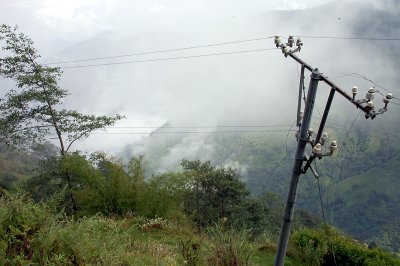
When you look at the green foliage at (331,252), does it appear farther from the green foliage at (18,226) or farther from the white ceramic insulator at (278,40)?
the green foliage at (18,226)

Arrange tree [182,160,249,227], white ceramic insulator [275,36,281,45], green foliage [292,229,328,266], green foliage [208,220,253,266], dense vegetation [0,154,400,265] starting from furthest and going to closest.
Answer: tree [182,160,249,227]
green foliage [292,229,328,266]
white ceramic insulator [275,36,281,45]
green foliage [208,220,253,266]
dense vegetation [0,154,400,265]

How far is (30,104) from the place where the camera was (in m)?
24.8

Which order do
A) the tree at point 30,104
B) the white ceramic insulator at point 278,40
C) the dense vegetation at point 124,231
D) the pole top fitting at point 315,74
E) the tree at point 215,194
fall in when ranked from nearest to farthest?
the dense vegetation at point 124,231, the pole top fitting at point 315,74, the white ceramic insulator at point 278,40, the tree at point 30,104, the tree at point 215,194

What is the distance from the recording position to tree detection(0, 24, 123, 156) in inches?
930

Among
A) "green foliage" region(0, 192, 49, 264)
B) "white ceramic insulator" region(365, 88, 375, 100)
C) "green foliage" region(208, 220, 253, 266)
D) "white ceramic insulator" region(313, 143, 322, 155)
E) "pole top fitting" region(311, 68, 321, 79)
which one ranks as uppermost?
"pole top fitting" region(311, 68, 321, 79)

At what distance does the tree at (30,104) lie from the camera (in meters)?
23.6

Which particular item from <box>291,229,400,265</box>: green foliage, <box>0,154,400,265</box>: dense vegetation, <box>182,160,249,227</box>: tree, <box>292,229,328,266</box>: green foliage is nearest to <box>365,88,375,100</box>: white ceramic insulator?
<box>0,154,400,265</box>: dense vegetation

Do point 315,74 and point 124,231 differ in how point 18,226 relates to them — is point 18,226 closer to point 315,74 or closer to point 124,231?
point 124,231

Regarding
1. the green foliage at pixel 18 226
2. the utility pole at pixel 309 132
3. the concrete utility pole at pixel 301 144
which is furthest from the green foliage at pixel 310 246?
the green foliage at pixel 18 226

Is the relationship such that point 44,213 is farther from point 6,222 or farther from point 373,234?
point 373,234

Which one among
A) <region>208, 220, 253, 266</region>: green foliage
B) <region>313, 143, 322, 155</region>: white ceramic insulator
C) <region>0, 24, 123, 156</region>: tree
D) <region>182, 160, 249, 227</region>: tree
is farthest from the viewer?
<region>182, 160, 249, 227</region>: tree

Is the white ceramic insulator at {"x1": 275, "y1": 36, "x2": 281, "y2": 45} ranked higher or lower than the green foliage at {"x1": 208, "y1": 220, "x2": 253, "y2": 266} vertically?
higher

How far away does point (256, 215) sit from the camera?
56.5 m

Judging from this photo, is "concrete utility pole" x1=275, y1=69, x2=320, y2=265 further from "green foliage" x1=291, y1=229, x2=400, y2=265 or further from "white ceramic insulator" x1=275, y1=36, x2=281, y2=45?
"green foliage" x1=291, y1=229, x2=400, y2=265
